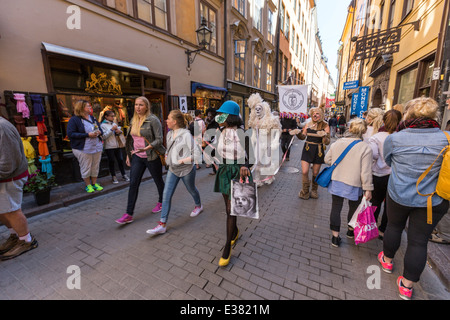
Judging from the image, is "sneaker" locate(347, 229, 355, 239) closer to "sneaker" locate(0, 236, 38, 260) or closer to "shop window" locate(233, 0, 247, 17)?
"sneaker" locate(0, 236, 38, 260)

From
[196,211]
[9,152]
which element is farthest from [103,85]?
[196,211]

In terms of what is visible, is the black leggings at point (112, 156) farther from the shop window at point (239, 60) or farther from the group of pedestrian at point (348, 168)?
the shop window at point (239, 60)

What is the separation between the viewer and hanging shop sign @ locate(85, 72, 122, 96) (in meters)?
5.79

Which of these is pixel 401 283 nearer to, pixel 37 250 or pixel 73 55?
pixel 37 250

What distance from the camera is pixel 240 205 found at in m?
2.47

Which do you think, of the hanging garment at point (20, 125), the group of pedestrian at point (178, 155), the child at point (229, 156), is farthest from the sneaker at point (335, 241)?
the hanging garment at point (20, 125)

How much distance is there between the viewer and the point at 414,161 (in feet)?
6.50

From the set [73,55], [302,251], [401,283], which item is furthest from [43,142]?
[401,283]

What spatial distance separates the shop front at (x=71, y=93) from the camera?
4.66m

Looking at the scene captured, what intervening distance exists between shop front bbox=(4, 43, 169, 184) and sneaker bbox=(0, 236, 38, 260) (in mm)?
2675

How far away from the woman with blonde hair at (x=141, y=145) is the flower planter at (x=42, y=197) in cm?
182

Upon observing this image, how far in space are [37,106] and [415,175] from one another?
655 cm

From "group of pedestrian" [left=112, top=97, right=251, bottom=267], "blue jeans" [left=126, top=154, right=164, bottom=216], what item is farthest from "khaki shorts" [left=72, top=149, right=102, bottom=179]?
"blue jeans" [left=126, top=154, right=164, bottom=216]

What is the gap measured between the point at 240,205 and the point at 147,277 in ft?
4.40
